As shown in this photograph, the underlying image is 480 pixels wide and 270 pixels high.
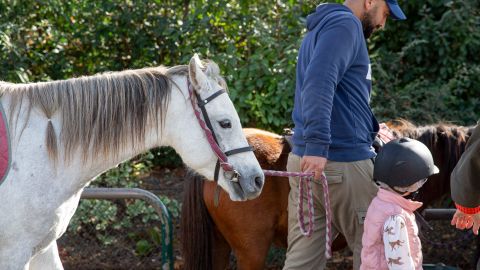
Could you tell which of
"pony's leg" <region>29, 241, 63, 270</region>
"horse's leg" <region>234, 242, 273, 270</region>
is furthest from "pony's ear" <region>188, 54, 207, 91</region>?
"horse's leg" <region>234, 242, 273, 270</region>

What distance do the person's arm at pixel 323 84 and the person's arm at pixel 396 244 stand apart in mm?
481

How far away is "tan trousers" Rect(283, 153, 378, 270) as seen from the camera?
368cm

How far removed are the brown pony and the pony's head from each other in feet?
3.70

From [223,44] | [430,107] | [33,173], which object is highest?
[33,173]

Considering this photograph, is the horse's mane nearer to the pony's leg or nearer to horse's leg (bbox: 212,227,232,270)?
horse's leg (bbox: 212,227,232,270)

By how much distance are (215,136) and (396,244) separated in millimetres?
988

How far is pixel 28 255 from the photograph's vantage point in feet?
11.0

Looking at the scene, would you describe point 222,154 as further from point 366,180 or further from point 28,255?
point 28,255

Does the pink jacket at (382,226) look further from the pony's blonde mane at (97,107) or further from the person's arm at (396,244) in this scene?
the pony's blonde mane at (97,107)

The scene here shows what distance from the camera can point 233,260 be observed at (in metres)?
6.50

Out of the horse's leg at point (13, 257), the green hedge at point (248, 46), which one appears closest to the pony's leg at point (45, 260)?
the horse's leg at point (13, 257)

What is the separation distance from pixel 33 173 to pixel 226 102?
946 millimetres

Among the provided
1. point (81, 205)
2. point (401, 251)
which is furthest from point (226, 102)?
point (81, 205)

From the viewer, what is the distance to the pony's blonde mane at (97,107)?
346 centimetres
